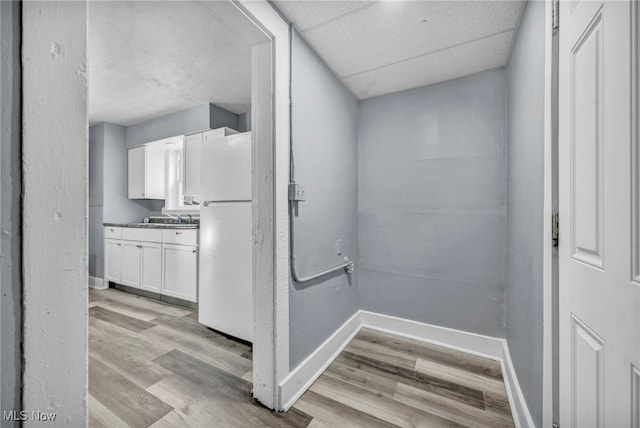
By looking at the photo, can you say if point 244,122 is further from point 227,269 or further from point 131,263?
point 131,263

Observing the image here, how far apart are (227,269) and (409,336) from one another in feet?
5.32

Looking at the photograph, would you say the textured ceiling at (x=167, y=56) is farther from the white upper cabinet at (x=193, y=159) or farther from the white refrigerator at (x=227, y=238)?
the white refrigerator at (x=227, y=238)

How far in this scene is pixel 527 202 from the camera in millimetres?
1232

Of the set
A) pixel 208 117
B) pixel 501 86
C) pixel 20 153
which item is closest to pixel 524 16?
pixel 501 86

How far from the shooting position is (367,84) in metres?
2.13

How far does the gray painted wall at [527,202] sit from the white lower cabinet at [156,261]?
8.97 ft

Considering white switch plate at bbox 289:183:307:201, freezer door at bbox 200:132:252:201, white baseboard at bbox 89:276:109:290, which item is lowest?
white baseboard at bbox 89:276:109:290

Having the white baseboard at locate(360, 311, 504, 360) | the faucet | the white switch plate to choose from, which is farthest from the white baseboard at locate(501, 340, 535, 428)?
the faucet

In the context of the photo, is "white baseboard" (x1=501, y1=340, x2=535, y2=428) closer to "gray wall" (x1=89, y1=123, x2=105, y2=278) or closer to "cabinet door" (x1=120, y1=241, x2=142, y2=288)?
"cabinet door" (x1=120, y1=241, x2=142, y2=288)

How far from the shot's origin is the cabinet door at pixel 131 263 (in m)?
3.22

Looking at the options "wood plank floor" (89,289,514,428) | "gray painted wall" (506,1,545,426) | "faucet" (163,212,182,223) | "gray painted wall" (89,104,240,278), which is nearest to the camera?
"gray painted wall" (506,1,545,426)

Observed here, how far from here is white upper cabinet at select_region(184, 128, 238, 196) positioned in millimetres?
3064

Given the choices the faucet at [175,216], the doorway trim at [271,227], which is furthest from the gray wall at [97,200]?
the doorway trim at [271,227]

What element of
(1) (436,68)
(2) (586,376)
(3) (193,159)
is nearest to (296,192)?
(2) (586,376)
